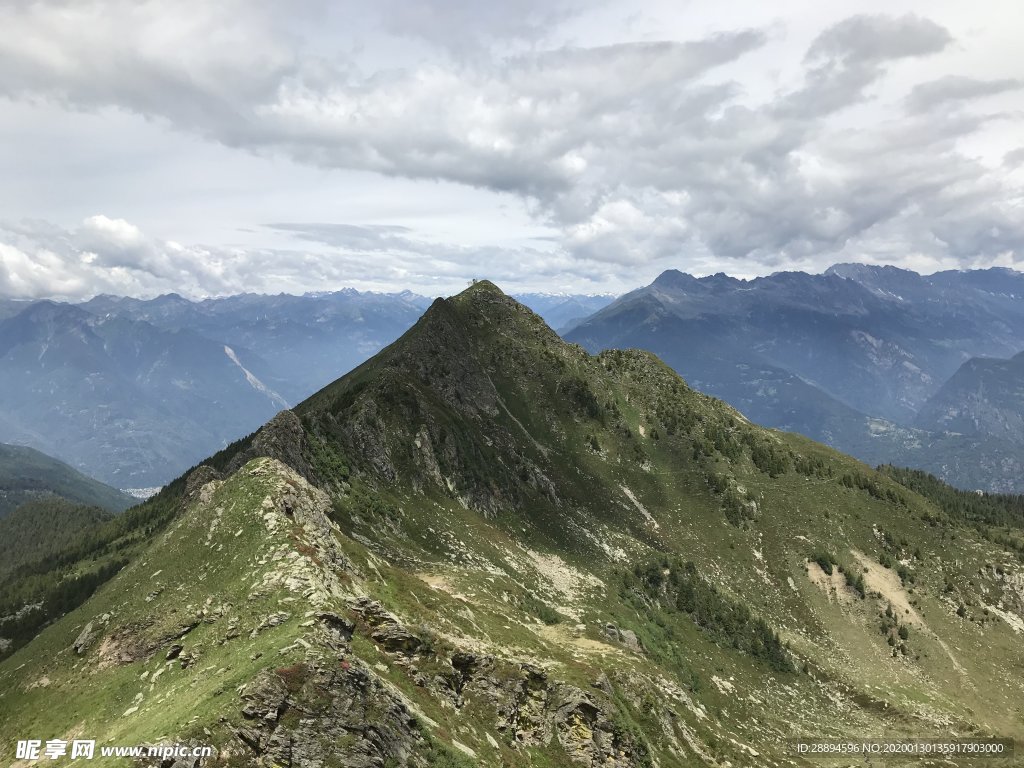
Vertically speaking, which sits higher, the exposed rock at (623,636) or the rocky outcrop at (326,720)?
the rocky outcrop at (326,720)

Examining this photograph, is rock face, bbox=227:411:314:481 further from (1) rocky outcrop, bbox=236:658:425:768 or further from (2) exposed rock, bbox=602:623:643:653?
(1) rocky outcrop, bbox=236:658:425:768

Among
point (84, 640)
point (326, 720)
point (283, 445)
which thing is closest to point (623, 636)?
point (283, 445)

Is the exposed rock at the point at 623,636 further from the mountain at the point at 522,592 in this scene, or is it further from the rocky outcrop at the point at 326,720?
the rocky outcrop at the point at 326,720

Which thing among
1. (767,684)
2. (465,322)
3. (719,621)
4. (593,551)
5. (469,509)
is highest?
(465,322)

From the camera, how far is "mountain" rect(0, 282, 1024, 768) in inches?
1469

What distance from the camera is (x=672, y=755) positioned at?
54625 millimetres

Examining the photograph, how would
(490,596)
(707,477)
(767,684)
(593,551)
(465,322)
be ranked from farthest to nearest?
(465,322), (707,477), (593,551), (767,684), (490,596)

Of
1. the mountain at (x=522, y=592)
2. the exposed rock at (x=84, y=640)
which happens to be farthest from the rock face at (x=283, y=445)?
the exposed rock at (x=84, y=640)

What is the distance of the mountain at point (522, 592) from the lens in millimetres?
37312

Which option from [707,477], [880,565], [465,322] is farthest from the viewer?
[465,322]

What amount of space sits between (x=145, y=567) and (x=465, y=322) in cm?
14318

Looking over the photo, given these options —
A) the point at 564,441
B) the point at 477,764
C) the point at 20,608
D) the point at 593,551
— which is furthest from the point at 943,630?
the point at 20,608

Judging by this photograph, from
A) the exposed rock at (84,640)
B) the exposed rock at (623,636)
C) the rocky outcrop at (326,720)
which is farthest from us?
the exposed rock at (623,636)

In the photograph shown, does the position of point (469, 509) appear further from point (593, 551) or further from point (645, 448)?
point (645, 448)
